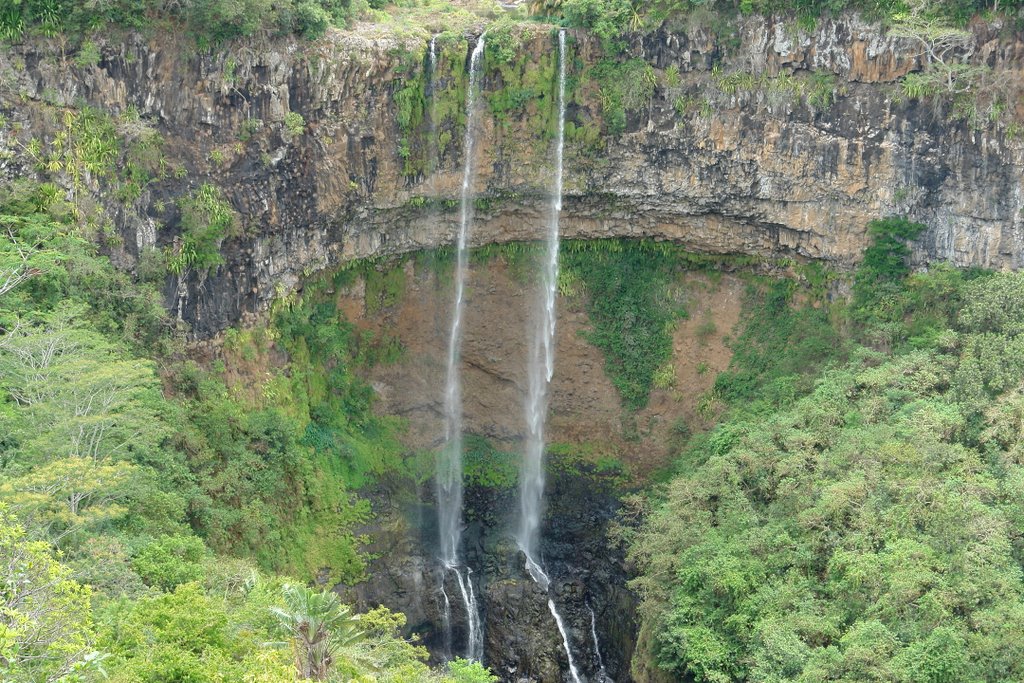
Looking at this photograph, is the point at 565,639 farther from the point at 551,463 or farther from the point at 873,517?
the point at 873,517

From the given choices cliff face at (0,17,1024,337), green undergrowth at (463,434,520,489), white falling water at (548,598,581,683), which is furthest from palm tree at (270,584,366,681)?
green undergrowth at (463,434,520,489)

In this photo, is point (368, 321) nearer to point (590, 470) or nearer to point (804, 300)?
point (590, 470)

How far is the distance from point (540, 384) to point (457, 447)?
261 centimetres

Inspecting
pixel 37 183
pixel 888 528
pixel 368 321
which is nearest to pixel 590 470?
pixel 368 321

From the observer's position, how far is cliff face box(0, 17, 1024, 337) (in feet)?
80.3

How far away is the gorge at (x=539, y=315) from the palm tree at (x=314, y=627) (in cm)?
155

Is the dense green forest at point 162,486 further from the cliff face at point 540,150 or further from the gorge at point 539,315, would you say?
the cliff face at point 540,150

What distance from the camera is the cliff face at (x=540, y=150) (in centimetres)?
2447

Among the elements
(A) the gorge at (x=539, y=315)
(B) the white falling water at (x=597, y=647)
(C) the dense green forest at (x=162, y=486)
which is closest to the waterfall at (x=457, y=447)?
(A) the gorge at (x=539, y=315)

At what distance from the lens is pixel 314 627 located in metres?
16.9

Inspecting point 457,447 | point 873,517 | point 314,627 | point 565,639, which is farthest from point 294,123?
point 873,517

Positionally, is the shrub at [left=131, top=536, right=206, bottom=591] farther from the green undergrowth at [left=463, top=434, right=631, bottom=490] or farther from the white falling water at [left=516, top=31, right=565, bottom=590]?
the green undergrowth at [left=463, top=434, right=631, bottom=490]

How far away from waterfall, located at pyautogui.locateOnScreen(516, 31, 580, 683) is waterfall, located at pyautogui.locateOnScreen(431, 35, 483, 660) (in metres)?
1.54

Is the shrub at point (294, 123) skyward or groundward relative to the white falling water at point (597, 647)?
skyward
